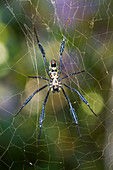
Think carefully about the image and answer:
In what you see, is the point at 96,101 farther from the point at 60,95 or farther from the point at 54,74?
the point at 54,74

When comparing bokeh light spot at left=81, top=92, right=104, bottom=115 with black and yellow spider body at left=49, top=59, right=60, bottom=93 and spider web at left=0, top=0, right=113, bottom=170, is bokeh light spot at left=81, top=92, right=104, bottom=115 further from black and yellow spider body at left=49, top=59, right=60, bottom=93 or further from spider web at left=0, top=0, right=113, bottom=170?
black and yellow spider body at left=49, top=59, right=60, bottom=93

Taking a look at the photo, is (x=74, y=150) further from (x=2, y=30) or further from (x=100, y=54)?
(x=2, y=30)

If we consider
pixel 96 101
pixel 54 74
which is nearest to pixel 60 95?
pixel 96 101

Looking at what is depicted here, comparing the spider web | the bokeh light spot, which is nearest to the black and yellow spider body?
the spider web

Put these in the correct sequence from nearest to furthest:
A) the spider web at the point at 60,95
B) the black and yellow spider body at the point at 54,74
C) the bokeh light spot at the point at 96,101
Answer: the black and yellow spider body at the point at 54,74 < the spider web at the point at 60,95 < the bokeh light spot at the point at 96,101

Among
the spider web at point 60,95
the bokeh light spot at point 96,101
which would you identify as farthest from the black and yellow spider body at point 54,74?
the bokeh light spot at point 96,101

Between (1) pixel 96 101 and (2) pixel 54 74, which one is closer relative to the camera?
(2) pixel 54 74

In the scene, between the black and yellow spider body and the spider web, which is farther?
the spider web

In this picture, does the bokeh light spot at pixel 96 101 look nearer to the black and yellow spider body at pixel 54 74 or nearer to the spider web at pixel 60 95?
the spider web at pixel 60 95
